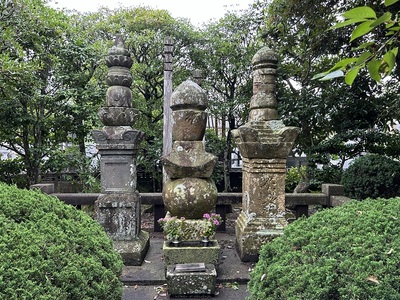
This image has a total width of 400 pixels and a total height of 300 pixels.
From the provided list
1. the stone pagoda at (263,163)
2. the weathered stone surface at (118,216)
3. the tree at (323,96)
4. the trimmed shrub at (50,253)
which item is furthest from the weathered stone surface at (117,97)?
the tree at (323,96)

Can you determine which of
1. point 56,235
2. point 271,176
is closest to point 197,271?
point 271,176

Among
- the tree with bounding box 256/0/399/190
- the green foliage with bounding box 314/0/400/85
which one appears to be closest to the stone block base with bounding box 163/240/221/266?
the green foliage with bounding box 314/0/400/85

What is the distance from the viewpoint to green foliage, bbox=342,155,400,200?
5.91 metres

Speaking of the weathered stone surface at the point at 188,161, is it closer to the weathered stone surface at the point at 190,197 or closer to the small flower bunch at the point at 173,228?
the weathered stone surface at the point at 190,197

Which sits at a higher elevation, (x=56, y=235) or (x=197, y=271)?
(x=56, y=235)

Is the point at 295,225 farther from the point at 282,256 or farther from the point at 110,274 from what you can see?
the point at 110,274

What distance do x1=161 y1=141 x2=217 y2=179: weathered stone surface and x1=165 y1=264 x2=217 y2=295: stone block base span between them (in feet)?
3.97

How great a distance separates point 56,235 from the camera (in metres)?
1.79

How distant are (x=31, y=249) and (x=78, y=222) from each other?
1.93ft

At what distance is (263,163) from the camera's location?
14.5 feet

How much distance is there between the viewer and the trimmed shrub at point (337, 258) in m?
1.53

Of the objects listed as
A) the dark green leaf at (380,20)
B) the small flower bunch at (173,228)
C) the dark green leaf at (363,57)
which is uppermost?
the dark green leaf at (380,20)

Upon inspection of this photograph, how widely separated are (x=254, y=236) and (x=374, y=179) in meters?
3.00

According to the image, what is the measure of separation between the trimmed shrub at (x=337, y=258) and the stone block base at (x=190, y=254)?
A: 171 centimetres
